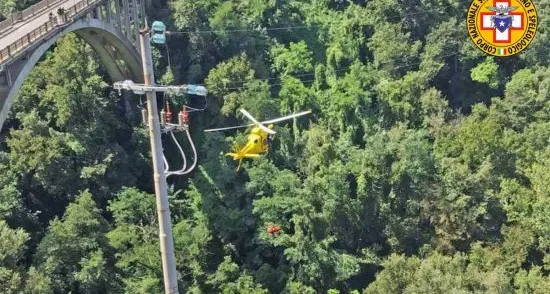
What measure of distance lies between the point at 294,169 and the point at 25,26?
16.2m

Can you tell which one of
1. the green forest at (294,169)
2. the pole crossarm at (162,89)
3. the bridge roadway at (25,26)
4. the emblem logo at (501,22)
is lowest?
the green forest at (294,169)

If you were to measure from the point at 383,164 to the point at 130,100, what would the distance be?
1554cm

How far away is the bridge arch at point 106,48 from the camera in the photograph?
28.8 m

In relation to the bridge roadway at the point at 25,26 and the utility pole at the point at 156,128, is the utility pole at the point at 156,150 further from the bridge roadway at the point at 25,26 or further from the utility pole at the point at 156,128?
the bridge roadway at the point at 25,26

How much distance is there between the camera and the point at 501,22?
28.7 m

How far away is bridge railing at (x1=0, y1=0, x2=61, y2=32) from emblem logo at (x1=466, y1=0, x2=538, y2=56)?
868 inches

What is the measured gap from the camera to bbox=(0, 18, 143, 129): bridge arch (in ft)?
94.5

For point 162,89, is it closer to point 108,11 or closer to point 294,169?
point 108,11

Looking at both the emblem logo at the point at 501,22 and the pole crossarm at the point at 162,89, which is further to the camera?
the emblem logo at the point at 501,22

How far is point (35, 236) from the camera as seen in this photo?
32.0 metres

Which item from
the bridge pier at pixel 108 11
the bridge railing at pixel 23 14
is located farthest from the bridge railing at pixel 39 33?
the bridge railing at pixel 23 14

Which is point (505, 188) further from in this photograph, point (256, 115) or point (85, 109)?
point (85, 109)

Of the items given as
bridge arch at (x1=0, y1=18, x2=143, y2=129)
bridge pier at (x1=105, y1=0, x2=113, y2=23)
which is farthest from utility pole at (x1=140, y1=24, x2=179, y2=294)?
bridge pier at (x1=105, y1=0, x2=113, y2=23)

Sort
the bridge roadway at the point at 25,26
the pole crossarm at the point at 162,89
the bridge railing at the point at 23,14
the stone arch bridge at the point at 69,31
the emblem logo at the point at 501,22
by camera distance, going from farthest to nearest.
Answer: the bridge railing at the point at 23,14
the bridge roadway at the point at 25,26
the emblem logo at the point at 501,22
the stone arch bridge at the point at 69,31
the pole crossarm at the point at 162,89
